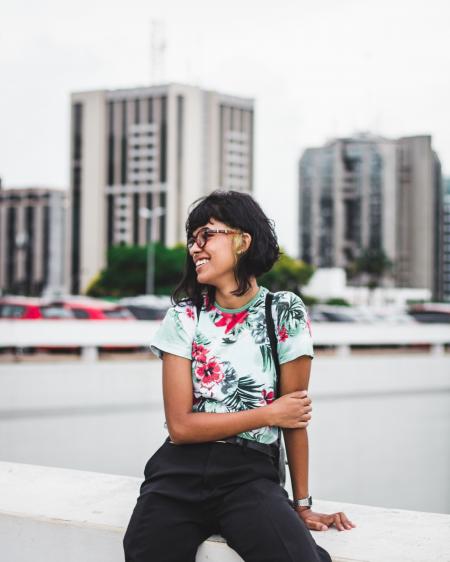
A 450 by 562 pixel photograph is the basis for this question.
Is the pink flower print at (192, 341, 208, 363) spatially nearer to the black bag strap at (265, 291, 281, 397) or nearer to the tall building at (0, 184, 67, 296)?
the black bag strap at (265, 291, 281, 397)

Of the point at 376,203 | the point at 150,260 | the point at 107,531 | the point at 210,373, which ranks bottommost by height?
the point at 107,531

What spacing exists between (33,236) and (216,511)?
115m

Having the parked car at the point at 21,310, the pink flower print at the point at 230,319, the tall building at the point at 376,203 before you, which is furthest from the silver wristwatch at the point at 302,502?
the tall building at the point at 376,203

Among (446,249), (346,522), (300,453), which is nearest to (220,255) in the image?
(300,453)

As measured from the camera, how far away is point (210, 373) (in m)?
2.02

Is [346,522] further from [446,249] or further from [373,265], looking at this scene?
[446,249]

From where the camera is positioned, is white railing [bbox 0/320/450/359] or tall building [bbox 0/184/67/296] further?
tall building [bbox 0/184/67/296]

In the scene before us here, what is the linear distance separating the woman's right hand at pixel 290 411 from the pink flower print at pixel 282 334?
0.15 metres

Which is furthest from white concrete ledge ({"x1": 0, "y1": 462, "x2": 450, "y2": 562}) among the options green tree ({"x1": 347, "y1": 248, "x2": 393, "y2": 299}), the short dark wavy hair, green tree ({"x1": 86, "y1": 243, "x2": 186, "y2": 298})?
green tree ({"x1": 347, "y1": 248, "x2": 393, "y2": 299})

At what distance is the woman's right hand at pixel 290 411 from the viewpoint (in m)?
1.98

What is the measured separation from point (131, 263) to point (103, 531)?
65228 mm

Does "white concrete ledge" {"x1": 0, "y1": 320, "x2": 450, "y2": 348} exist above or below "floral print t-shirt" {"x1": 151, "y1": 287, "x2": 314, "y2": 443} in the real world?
below

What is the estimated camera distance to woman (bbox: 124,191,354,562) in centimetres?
186

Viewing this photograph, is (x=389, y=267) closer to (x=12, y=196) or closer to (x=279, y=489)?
(x=12, y=196)
